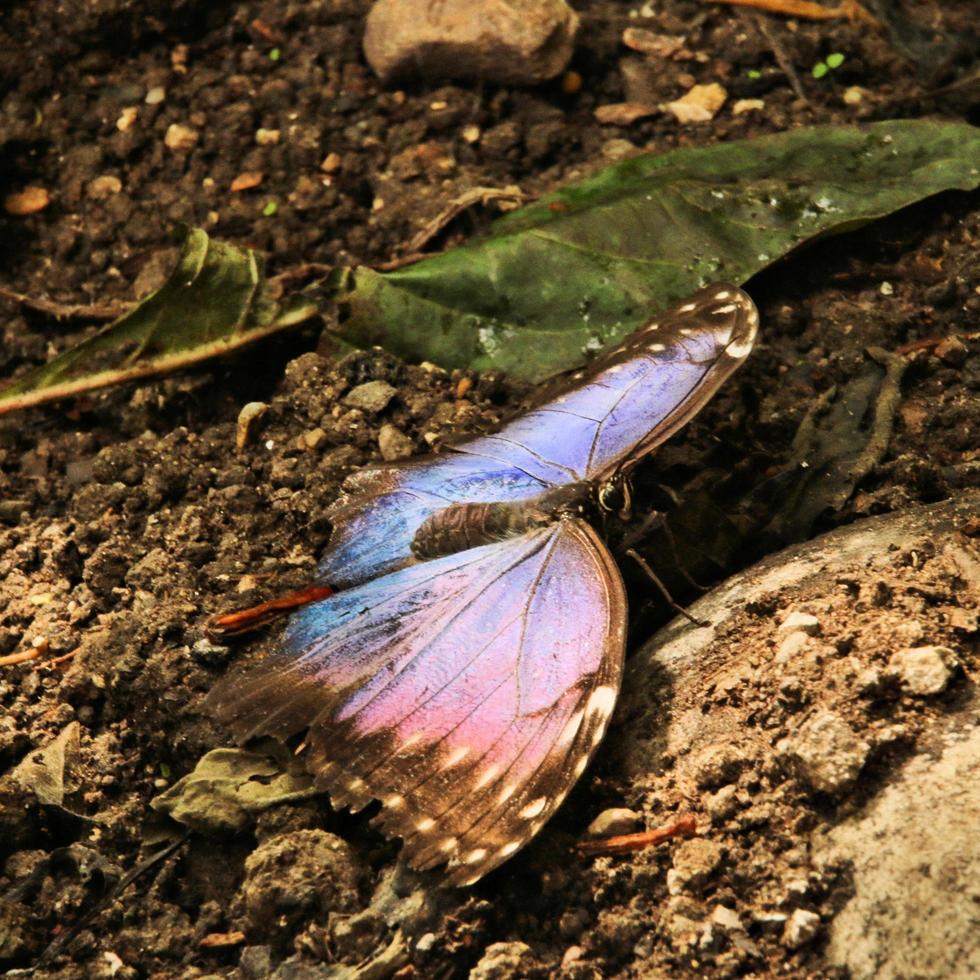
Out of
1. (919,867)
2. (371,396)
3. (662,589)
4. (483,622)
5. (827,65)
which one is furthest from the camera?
(827,65)

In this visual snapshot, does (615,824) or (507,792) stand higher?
(507,792)

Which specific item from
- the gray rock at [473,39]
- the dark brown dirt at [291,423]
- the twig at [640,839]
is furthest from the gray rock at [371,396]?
the twig at [640,839]

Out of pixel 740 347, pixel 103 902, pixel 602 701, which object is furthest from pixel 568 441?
pixel 103 902

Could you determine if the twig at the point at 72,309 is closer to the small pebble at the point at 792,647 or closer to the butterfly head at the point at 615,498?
the butterfly head at the point at 615,498

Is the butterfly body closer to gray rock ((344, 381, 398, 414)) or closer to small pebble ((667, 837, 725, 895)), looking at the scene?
gray rock ((344, 381, 398, 414))

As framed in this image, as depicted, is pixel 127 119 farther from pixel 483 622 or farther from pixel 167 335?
pixel 483 622

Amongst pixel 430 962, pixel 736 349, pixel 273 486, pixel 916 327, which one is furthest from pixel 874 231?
pixel 430 962
